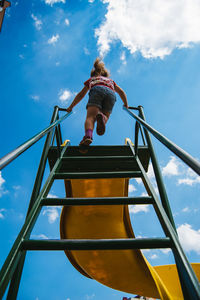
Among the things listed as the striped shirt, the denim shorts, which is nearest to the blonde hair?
the striped shirt

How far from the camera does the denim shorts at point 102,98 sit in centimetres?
255

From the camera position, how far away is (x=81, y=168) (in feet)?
7.61

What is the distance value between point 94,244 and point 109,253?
5.20ft

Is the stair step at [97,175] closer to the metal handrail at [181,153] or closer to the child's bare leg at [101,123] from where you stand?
the metal handrail at [181,153]

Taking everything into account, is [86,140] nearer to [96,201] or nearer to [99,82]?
[96,201]

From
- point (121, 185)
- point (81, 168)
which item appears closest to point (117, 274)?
point (121, 185)

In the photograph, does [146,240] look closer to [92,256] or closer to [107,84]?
[92,256]

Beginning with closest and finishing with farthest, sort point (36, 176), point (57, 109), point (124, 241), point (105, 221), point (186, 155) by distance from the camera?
point (186, 155) < point (124, 241) < point (36, 176) < point (105, 221) < point (57, 109)

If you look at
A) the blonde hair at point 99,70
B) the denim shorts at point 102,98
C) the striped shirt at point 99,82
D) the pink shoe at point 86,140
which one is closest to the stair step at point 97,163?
the pink shoe at point 86,140

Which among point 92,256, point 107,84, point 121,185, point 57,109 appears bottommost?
point 92,256

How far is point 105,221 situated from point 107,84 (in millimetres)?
1948

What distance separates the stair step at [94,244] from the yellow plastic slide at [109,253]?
4.79 ft

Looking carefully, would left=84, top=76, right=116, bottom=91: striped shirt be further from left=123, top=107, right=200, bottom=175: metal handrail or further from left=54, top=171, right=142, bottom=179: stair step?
left=123, top=107, right=200, bottom=175: metal handrail

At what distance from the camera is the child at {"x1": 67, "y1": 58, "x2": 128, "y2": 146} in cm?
233
